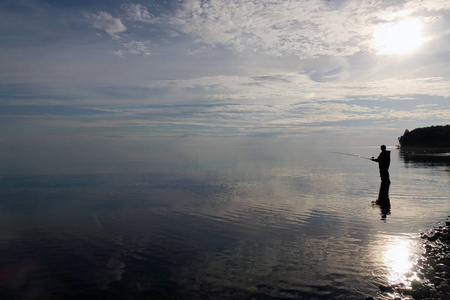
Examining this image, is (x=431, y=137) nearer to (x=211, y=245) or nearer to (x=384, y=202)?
(x=384, y=202)

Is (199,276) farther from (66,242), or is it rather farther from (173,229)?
(66,242)

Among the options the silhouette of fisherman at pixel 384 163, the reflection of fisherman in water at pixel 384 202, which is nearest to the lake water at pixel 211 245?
the reflection of fisherman in water at pixel 384 202

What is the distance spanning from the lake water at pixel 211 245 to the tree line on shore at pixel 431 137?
595 ft

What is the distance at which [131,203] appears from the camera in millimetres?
22812

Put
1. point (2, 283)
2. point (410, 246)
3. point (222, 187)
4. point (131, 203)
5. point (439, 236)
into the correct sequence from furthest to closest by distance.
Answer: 1. point (222, 187)
2. point (131, 203)
3. point (439, 236)
4. point (410, 246)
5. point (2, 283)

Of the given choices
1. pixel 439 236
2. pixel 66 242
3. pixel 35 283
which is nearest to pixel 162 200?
pixel 66 242

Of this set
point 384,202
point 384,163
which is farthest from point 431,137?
point 384,202

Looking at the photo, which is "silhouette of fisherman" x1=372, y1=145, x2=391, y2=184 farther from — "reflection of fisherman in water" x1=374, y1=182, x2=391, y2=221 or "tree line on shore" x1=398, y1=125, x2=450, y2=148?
"tree line on shore" x1=398, y1=125, x2=450, y2=148

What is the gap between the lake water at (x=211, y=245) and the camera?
891cm

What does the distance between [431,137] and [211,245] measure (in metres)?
208

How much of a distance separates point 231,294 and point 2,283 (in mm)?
7128

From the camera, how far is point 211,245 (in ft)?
41.5

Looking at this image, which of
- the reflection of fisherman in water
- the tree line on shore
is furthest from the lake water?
the tree line on shore

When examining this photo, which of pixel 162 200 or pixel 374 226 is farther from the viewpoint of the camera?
pixel 162 200
